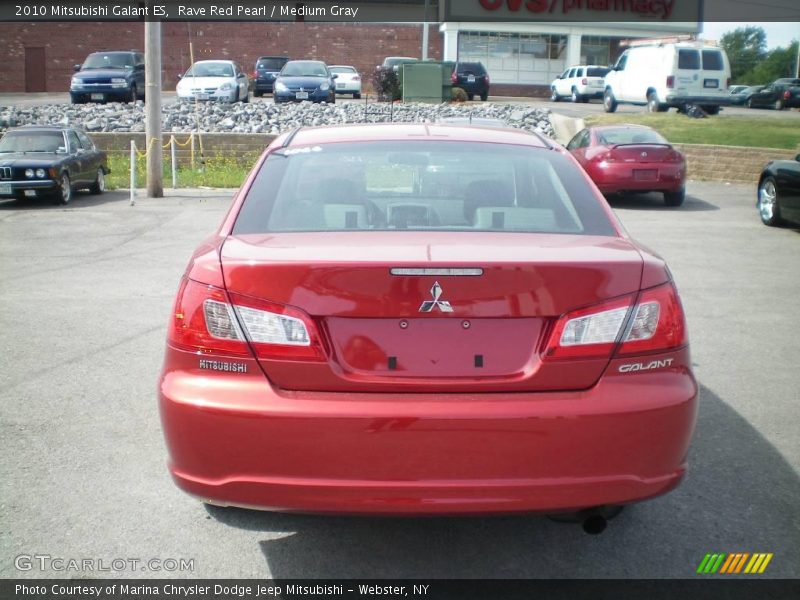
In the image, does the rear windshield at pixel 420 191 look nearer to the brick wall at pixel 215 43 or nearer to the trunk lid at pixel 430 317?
the trunk lid at pixel 430 317

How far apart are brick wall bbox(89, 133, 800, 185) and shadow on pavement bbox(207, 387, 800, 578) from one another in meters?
17.5

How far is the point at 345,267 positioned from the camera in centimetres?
310

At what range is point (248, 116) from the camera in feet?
91.1

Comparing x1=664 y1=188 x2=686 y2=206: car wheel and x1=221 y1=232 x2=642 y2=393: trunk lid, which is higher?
x1=221 y1=232 x2=642 y2=393: trunk lid

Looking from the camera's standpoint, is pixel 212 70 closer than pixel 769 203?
No

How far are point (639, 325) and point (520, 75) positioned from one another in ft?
176

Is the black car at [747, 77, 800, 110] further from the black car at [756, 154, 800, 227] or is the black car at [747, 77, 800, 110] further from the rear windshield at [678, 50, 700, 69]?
the black car at [756, 154, 800, 227]

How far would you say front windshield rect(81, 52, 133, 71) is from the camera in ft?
111

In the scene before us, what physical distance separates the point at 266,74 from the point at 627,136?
1019 inches

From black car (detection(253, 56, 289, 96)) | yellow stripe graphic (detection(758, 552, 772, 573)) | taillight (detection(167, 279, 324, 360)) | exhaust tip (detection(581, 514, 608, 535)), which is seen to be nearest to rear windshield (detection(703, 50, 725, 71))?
black car (detection(253, 56, 289, 96))

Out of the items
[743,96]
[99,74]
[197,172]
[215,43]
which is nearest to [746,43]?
[743,96]

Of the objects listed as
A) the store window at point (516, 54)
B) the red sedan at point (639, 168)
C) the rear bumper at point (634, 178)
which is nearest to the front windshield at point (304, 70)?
the red sedan at point (639, 168)

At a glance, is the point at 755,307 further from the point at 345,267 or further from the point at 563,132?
the point at 563,132

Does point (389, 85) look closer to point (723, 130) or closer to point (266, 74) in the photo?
point (266, 74)
